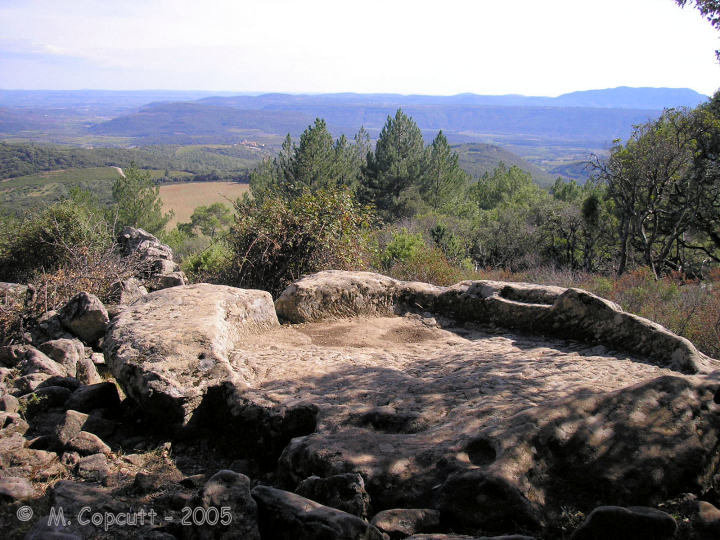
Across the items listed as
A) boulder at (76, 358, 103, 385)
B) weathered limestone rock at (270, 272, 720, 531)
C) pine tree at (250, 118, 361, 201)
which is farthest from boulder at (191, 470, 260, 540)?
pine tree at (250, 118, 361, 201)

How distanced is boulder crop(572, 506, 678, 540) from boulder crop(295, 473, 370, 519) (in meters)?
1.50

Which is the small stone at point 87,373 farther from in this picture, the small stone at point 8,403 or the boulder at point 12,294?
the boulder at point 12,294

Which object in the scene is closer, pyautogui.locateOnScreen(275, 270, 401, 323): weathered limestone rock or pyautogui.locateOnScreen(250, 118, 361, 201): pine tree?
pyautogui.locateOnScreen(275, 270, 401, 323): weathered limestone rock

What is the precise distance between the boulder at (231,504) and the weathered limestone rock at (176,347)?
195 centimetres

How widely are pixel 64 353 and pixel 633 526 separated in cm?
760

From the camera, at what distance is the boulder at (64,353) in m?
7.49

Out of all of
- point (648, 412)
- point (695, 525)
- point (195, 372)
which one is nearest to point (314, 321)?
point (195, 372)

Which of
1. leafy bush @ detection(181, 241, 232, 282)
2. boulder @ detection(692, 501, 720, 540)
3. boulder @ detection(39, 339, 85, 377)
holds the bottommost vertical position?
leafy bush @ detection(181, 241, 232, 282)

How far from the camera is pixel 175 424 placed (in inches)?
211

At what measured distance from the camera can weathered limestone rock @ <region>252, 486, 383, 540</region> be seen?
3.11 m

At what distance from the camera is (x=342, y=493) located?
3641mm

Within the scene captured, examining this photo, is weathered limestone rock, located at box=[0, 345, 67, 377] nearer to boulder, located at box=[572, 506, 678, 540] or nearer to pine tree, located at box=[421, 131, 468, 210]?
boulder, located at box=[572, 506, 678, 540]

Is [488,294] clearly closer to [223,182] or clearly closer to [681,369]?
[681,369]

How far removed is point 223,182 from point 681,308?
117m
